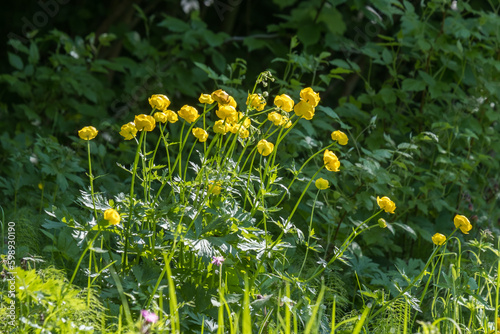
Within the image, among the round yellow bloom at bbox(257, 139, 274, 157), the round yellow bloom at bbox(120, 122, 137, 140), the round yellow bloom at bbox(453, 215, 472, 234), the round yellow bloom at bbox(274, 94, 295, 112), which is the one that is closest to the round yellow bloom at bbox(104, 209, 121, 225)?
the round yellow bloom at bbox(120, 122, 137, 140)

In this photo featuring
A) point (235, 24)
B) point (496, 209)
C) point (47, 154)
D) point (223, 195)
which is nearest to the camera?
point (223, 195)

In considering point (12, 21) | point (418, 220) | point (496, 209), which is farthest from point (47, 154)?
point (12, 21)

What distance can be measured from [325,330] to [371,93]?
1405mm

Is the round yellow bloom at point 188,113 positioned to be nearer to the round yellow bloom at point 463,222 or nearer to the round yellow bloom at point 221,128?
the round yellow bloom at point 221,128

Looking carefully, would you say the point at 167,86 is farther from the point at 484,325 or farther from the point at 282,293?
the point at 484,325

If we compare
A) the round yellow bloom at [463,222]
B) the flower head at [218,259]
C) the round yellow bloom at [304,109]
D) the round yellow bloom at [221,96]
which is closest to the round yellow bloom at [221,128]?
the round yellow bloom at [221,96]

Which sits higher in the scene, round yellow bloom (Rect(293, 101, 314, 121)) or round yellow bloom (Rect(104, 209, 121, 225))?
round yellow bloom (Rect(293, 101, 314, 121))

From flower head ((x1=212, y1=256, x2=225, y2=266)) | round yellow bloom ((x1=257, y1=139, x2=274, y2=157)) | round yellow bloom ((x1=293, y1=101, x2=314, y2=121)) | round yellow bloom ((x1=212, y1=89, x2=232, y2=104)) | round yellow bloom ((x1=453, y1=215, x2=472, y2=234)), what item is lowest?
flower head ((x1=212, y1=256, x2=225, y2=266))

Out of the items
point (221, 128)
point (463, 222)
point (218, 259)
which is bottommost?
point (218, 259)

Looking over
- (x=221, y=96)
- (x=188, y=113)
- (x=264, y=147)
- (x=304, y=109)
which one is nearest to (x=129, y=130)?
(x=188, y=113)

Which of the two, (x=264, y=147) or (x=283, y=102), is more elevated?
(x=283, y=102)

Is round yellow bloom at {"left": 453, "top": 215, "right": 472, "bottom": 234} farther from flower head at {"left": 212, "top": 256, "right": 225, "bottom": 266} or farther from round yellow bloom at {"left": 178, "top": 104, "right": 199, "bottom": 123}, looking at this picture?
round yellow bloom at {"left": 178, "top": 104, "right": 199, "bottom": 123}

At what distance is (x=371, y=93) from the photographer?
2.73 metres

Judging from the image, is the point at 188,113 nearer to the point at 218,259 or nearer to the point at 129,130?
the point at 129,130
